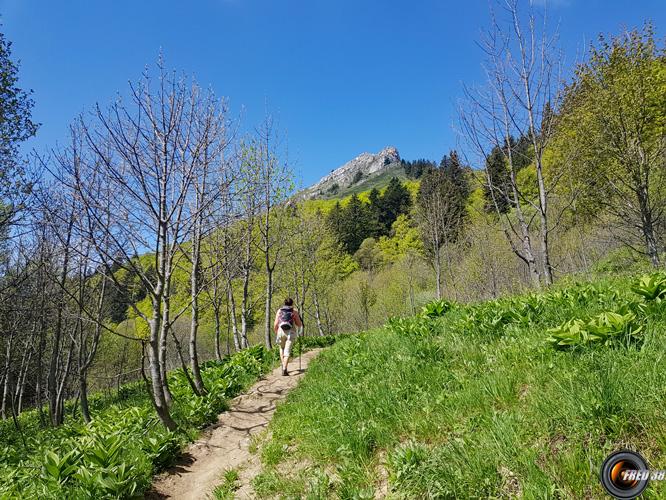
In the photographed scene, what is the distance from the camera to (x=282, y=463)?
431 centimetres

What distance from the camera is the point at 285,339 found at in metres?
9.70

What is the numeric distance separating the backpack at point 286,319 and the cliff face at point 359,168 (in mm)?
130276

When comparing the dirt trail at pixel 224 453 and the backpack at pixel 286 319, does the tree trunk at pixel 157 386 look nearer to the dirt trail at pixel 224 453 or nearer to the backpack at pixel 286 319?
the dirt trail at pixel 224 453

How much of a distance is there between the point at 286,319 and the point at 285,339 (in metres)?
0.53

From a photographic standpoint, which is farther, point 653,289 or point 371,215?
point 371,215

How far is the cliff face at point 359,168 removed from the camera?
152000 mm

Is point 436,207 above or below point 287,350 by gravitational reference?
above

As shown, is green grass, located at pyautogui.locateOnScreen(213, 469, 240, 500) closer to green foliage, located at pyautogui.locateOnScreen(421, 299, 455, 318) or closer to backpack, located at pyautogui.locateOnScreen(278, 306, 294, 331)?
green foliage, located at pyautogui.locateOnScreen(421, 299, 455, 318)

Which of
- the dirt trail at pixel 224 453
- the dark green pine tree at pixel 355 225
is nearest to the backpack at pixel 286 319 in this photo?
the dirt trail at pixel 224 453

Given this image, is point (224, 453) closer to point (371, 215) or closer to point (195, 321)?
point (195, 321)

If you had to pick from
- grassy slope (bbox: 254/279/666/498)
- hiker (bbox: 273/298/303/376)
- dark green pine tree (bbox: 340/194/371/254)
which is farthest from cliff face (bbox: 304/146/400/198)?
grassy slope (bbox: 254/279/666/498)

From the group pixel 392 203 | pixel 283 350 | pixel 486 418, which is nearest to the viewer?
pixel 486 418

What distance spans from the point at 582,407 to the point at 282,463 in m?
3.31

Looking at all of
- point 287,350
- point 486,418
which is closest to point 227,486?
point 486,418
